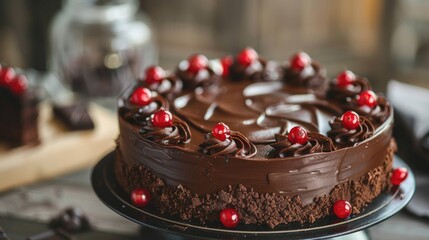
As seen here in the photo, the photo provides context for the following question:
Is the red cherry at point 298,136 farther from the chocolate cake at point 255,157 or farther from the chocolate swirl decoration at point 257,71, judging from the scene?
the chocolate swirl decoration at point 257,71

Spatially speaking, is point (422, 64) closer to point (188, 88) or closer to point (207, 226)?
A: point (188, 88)

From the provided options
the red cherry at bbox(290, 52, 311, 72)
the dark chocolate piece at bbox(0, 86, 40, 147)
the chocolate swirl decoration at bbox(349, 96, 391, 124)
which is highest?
the red cherry at bbox(290, 52, 311, 72)

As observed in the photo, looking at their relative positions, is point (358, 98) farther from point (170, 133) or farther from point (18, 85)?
point (18, 85)

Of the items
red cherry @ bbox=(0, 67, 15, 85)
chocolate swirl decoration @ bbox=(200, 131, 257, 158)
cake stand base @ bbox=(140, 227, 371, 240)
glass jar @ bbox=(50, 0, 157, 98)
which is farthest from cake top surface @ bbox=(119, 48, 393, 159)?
glass jar @ bbox=(50, 0, 157, 98)

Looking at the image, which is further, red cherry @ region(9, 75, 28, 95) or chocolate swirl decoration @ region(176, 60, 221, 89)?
red cherry @ region(9, 75, 28, 95)

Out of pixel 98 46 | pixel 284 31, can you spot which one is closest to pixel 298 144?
pixel 98 46

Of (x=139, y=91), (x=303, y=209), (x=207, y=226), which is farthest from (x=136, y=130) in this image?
(x=303, y=209)

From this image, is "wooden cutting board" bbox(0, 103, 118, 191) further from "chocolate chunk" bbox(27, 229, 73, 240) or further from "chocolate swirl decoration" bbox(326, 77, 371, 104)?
"chocolate swirl decoration" bbox(326, 77, 371, 104)
